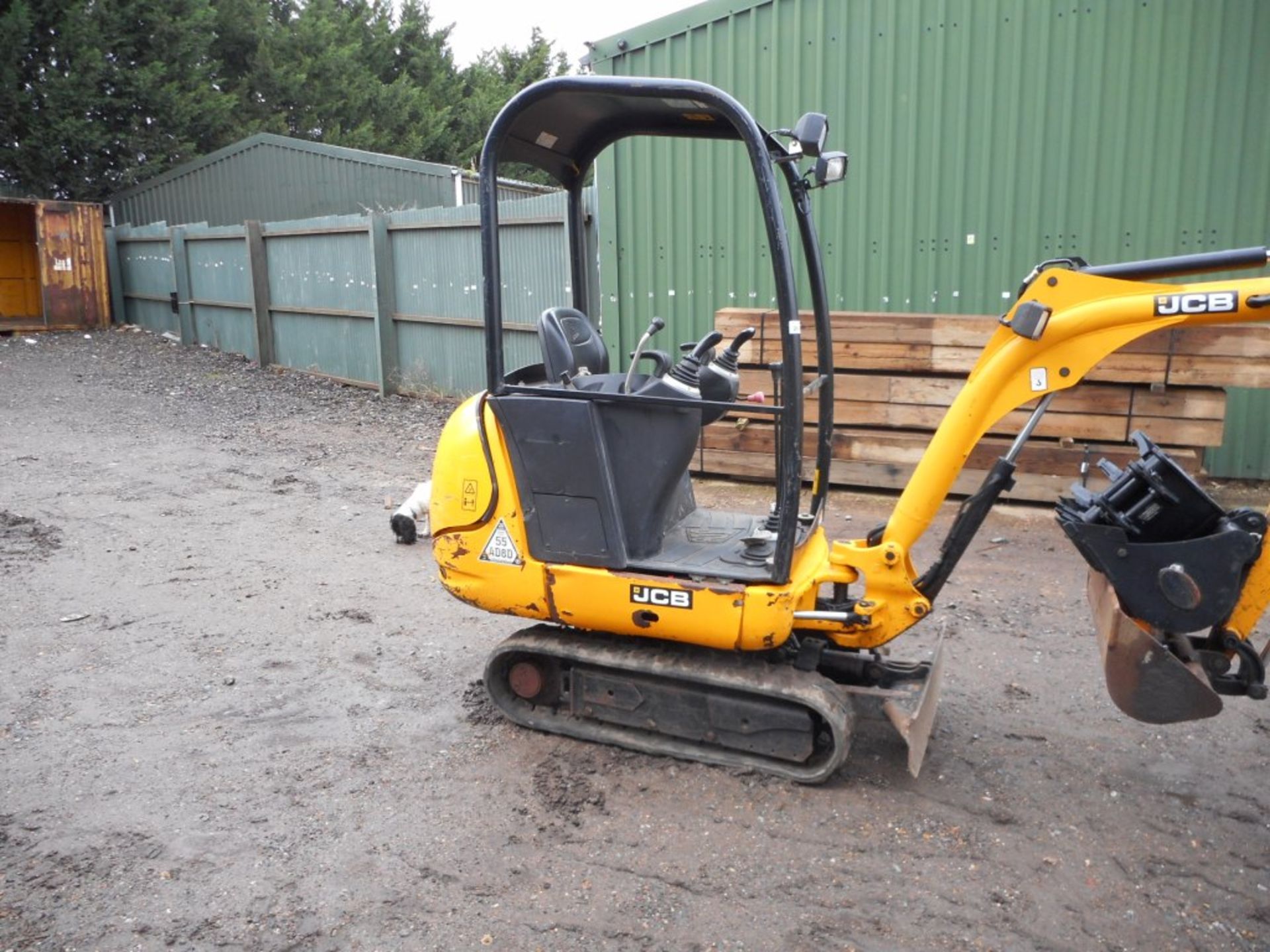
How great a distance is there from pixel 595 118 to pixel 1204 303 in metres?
2.39

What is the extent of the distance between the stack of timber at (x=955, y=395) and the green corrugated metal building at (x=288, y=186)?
9.61m

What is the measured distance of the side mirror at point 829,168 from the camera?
3.58 meters

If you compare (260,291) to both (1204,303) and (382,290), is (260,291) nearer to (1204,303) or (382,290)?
(382,290)

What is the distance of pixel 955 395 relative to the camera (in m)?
7.92

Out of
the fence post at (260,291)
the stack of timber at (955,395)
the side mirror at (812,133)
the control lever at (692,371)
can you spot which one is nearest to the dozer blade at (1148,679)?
the control lever at (692,371)

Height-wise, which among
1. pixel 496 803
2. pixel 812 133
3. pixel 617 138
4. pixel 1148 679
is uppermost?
pixel 617 138

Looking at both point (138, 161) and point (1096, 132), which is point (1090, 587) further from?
point (138, 161)

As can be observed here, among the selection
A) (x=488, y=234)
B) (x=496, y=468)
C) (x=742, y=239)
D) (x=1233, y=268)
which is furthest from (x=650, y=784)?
(x=742, y=239)

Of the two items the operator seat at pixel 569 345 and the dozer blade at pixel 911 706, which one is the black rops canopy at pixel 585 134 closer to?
the operator seat at pixel 569 345

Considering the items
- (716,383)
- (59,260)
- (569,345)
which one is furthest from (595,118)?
(59,260)

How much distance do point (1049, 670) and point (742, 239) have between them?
18.0 ft

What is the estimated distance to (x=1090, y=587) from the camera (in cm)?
396

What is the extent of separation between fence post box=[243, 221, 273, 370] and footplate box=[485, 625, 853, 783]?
1309cm

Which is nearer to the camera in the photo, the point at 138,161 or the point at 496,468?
the point at 496,468
